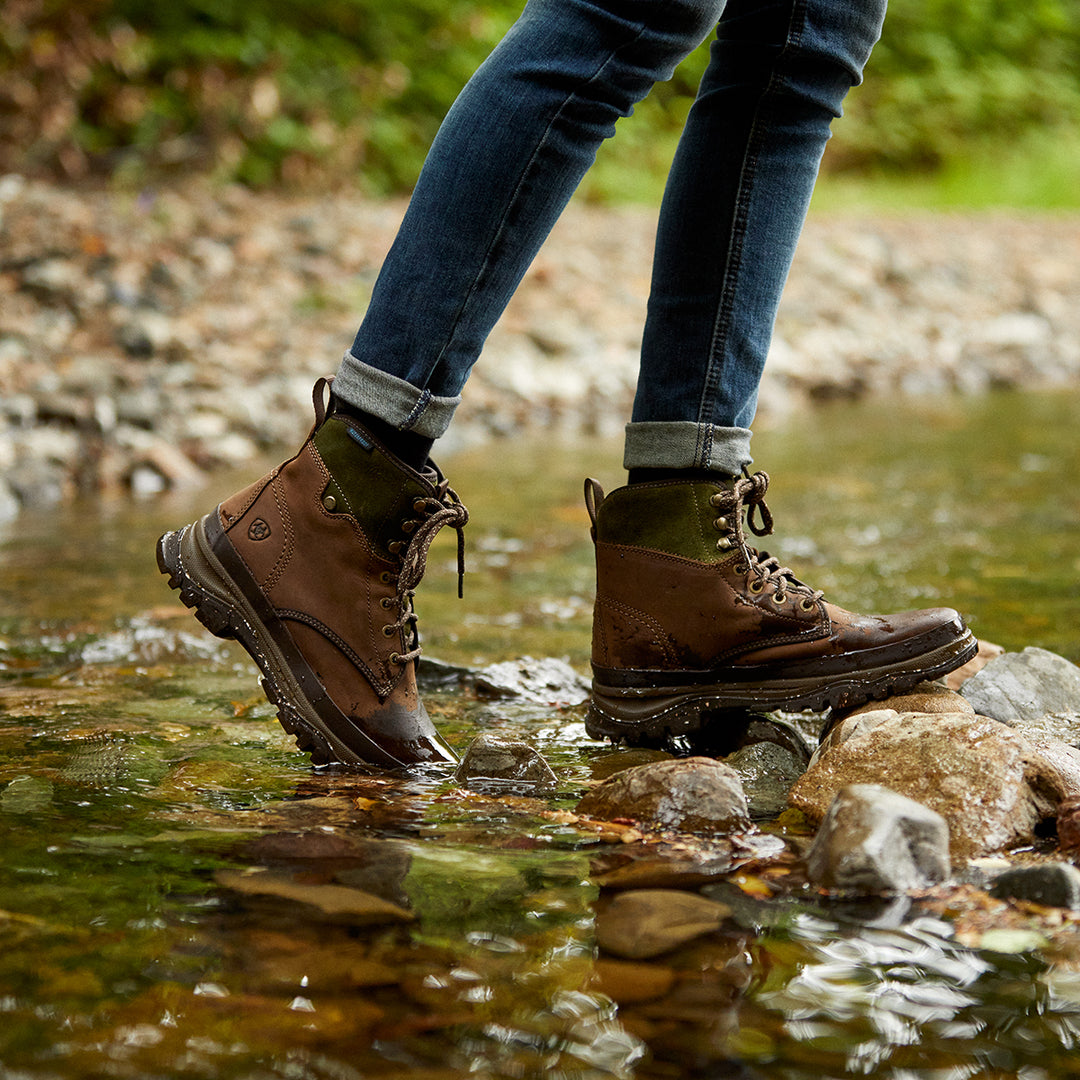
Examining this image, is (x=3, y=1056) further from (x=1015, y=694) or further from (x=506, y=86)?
(x=1015, y=694)

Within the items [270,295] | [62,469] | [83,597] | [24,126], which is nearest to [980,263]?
[270,295]

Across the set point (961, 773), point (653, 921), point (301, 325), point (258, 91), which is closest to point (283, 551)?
point (653, 921)

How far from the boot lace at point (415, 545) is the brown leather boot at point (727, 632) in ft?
0.84

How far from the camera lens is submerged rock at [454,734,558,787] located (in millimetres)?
1465

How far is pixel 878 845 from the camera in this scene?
3.68 feet

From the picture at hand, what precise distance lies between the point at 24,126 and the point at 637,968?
25.5 feet

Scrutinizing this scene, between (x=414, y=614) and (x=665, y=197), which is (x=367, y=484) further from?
(x=665, y=197)

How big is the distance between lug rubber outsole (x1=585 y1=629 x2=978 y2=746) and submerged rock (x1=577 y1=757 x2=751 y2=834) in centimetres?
28

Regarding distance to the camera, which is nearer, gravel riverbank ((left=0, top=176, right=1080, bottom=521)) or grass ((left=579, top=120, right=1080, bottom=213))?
gravel riverbank ((left=0, top=176, right=1080, bottom=521))

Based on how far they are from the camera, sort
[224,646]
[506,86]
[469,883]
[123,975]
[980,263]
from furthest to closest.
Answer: [980,263] → [224,646] → [506,86] → [469,883] → [123,975]

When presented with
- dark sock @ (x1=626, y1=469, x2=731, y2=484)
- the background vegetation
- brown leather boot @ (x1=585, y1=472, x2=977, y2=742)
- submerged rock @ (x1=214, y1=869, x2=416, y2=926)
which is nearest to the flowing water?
submerged rock @ (x1=214, y1=869, x2=416, y2=926)

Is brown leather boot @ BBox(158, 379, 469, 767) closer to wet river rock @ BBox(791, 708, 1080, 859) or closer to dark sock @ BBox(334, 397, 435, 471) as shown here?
dark sock @ BBox(334, 397, 435, 471)

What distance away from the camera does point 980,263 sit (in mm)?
9547

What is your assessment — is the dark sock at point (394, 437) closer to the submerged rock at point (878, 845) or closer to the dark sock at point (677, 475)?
the dark sock at point (677, 475)
